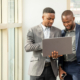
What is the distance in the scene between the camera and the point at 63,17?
2.01 m

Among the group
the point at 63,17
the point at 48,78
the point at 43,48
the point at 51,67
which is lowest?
the point at 48,78

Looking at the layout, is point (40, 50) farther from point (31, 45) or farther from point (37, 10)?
point (37, 10)

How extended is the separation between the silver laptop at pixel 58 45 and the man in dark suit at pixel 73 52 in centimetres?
13

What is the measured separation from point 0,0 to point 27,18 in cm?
99

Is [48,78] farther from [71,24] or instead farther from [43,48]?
[71,24]

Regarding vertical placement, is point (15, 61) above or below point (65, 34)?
below

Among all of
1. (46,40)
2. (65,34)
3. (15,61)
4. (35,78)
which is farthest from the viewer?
(15,61)

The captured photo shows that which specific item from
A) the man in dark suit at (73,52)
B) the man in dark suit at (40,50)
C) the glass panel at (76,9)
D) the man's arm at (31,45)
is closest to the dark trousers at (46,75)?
the man in dark suit at (40,50)

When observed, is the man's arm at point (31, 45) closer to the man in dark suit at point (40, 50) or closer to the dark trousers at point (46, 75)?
the man in dark suit at point (40, 50)

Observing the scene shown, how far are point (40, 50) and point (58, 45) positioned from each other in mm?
217

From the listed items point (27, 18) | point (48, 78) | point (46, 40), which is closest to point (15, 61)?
point (27, 18)

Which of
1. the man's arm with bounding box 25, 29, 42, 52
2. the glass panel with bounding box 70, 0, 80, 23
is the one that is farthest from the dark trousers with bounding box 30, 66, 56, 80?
the glass panel with bounding box 70, 0, 80, 23

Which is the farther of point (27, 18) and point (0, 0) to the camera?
point (27, 18)

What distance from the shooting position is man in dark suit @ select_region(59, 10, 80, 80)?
6.55ft
